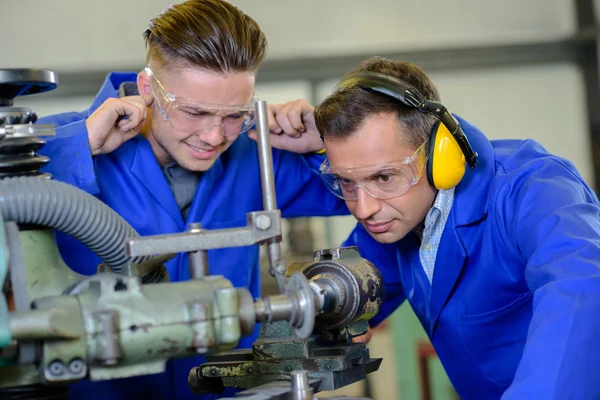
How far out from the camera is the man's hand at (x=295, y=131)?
2.00 meters

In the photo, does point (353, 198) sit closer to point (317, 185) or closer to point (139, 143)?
point (317, 185)

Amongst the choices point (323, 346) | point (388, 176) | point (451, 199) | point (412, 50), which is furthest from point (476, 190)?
point (412, 50)

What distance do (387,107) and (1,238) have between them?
934 millimetres

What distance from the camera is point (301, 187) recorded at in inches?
83.3

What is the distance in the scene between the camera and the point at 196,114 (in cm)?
176

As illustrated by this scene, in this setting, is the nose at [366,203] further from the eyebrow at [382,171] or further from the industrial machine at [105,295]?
the industrial machine at [105,295]

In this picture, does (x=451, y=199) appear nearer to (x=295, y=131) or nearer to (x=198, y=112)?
(x=295, y=131)

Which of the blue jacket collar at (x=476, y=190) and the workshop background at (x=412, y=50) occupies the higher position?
the workshop background at (x=412, y=50)

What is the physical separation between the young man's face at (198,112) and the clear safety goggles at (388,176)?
285 millimetres

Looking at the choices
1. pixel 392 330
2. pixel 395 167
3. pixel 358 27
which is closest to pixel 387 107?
pixel 395 167

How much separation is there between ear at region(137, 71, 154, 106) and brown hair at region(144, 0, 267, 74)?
0.05 metres

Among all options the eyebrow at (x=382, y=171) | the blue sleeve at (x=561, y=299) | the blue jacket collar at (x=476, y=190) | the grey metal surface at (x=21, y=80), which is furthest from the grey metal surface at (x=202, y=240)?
the blue jacket collar at (x=476, y=190)

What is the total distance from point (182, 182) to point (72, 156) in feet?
1.27

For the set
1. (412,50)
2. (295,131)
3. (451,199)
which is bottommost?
(451,199)
